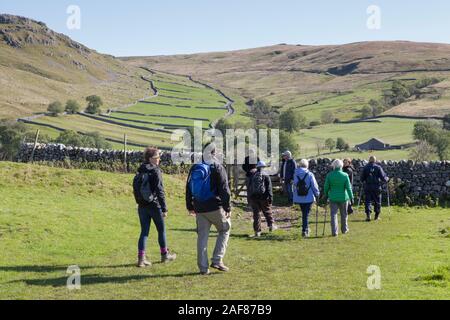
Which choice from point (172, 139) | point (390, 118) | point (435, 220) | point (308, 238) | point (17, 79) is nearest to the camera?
point (308, 238)

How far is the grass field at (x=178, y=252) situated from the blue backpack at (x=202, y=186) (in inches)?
63.3

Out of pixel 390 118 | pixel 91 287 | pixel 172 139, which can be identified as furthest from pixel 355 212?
pixel 390 118

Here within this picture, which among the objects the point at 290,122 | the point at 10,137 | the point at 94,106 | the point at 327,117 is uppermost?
the point at 94,106

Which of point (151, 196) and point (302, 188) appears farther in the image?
point (302, 188)

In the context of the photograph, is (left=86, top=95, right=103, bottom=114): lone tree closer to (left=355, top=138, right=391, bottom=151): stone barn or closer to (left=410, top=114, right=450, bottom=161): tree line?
(left=355, top=138, right=391, bottom=151): stone barn

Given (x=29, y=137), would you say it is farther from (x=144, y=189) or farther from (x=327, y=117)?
(x=327, y=117)

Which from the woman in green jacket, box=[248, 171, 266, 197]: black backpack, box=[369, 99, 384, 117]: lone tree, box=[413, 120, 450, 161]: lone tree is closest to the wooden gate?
box=[248, 171, 266, 197]: black backpack

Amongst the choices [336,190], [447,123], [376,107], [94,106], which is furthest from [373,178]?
[376,107]

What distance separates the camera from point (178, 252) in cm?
1412

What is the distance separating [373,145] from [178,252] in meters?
88.2

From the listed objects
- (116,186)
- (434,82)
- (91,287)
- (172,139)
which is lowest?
(91,287)
